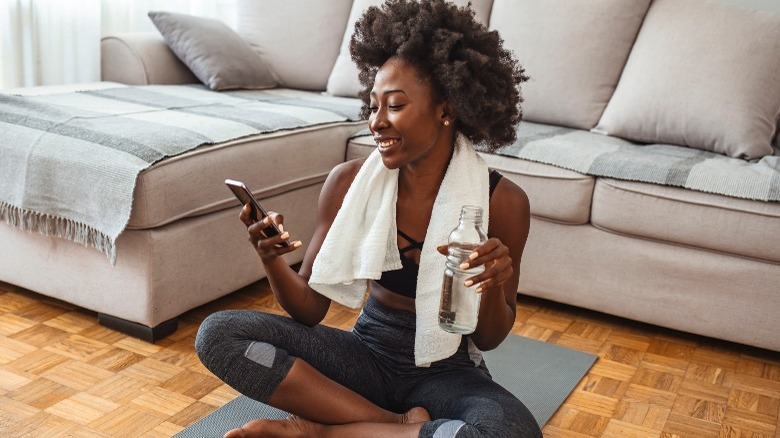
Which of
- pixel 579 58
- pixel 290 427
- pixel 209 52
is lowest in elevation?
pixel 290 427

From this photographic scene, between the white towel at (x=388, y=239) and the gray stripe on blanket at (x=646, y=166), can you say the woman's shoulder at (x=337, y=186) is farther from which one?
the gray stripe on blanket at (x=646, y=166)

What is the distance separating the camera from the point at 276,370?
4.74ft

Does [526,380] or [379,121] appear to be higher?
[379,121]

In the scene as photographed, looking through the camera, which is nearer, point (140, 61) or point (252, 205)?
point (252, 205)

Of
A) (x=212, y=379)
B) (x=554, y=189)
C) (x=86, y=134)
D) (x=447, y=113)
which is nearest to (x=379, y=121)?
(x=447, y=113)

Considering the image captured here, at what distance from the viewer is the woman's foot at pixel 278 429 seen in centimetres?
143

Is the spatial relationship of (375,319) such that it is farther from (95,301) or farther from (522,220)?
(95,301)

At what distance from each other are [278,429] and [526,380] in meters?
0.79

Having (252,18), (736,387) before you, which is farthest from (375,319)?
(252,18)

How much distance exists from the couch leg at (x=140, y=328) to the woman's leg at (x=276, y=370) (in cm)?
65

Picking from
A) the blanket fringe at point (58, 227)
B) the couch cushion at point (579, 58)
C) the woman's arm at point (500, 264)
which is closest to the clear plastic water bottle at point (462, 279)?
the woman's arm at point (500, 264)

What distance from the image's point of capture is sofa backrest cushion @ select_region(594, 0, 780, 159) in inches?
100

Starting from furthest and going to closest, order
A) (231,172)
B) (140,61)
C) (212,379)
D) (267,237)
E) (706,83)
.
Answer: (140,61) < (706,83) < (231,172) < (212,379) < (267,237)

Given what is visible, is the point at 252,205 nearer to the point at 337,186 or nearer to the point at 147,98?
the point at 337,186
